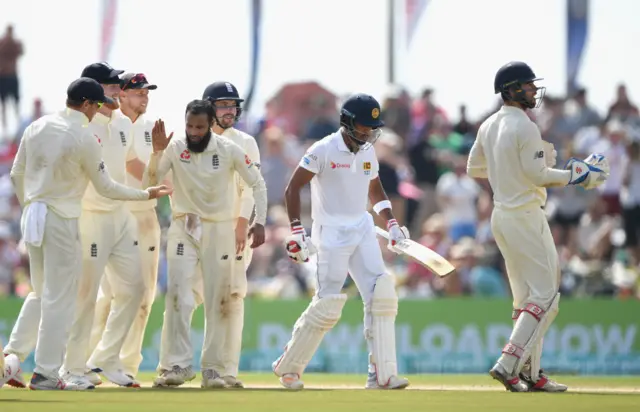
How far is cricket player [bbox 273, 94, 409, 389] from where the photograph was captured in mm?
13008

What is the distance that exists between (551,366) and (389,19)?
26.5 ft

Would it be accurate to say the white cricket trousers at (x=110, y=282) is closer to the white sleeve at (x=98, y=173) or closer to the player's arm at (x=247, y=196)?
the white sleeve at (x=98, y=173)

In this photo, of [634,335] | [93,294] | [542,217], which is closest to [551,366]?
[634,335]

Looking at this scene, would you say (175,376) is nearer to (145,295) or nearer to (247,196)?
(145,295)

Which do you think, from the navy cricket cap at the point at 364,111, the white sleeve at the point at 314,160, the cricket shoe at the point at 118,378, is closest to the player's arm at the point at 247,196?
the white sleeve at the point at 314,160

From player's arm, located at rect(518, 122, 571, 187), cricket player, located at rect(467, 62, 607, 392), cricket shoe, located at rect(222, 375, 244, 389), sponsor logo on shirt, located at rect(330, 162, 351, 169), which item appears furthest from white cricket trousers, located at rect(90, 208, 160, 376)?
player's arm, located at rect(518, 122, 571, 187)

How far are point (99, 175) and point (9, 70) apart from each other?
1249cm

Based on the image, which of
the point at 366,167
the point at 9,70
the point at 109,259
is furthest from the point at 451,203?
the point at 109,259

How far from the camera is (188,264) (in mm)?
13188

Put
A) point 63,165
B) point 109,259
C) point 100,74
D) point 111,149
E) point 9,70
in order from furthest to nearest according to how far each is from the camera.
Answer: point 9,70 < point 100,74 < point 111,149 < point 109,259 < point 63,165

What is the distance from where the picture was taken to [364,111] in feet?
42.9

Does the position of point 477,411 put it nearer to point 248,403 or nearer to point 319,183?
point 248,403

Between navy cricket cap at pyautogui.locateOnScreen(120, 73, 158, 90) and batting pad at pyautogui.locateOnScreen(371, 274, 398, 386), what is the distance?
9.75 feet

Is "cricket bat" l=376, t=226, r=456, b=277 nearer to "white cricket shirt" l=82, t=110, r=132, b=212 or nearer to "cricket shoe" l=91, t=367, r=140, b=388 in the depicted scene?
"white cricket shirt" l=82, t=110, r=132, b=212
